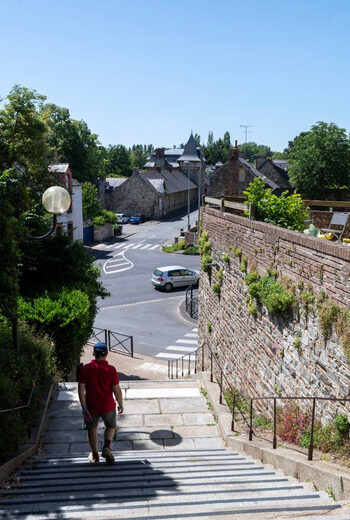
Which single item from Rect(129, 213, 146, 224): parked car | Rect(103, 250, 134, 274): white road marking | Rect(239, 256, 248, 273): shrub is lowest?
Rect(103, 250, 134, 274): white road marking

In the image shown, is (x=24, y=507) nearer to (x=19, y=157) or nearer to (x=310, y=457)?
(x=310, y=457)

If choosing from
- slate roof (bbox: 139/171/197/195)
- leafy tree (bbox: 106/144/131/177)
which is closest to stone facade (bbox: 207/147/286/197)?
slate roof (bbox: 139/171/197/195)

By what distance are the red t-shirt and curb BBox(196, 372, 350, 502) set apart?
2.24m

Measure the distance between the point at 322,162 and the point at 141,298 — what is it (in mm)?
18928

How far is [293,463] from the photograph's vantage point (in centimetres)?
587

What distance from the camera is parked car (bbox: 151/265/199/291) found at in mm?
28672

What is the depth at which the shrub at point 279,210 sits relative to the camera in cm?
1004

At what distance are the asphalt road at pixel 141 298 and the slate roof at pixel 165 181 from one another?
56.8 ft

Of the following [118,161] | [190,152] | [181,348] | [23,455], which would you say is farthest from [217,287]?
[118,161]

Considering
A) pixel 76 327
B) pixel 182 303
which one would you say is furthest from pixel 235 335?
pixel 182 303

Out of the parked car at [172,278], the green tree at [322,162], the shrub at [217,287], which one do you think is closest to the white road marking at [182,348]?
the shrub at [217,287]

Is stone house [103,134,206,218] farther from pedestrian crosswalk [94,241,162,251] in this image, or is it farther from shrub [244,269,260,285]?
shrub [244,269,260,285]

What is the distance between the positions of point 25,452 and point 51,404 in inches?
115

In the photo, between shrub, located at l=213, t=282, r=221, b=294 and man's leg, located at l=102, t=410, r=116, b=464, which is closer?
man's leg, located at l=102, t=410, r=116, b=464
